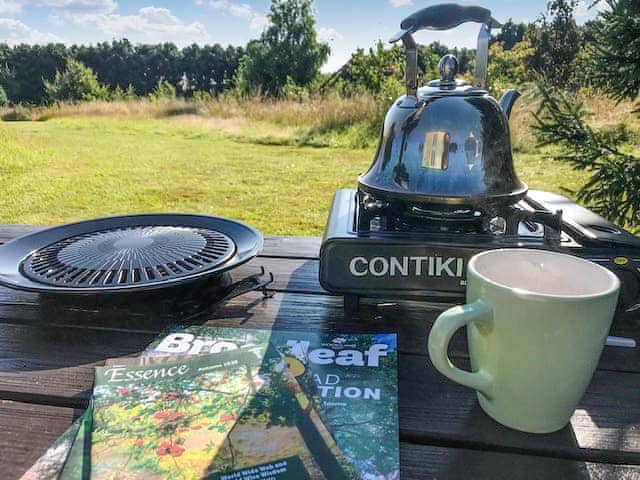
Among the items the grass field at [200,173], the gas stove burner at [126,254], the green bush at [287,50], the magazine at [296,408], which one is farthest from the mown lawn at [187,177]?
the green bush at [287,50]

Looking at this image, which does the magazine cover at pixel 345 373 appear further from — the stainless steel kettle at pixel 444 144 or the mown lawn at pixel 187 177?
the mown lawn at pixel 187 177

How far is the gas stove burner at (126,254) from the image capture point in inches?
22.2

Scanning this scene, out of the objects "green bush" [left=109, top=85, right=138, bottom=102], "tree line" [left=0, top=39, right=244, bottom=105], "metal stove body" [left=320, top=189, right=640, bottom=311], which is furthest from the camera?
"tree line" [left=0, top=39, right=244, bottom=105]

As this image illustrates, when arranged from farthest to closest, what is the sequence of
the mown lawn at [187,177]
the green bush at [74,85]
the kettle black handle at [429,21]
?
1. the green bush at [74,85]
2. the mown lawn at [187,177]
3. the kettle black handle at [429,21]

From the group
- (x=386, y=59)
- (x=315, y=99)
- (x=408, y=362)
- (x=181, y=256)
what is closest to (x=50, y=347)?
(x=181, y=256)

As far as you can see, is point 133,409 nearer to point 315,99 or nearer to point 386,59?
point 315,99

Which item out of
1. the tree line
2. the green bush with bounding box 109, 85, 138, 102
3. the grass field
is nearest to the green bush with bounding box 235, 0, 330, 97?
the green bush with bounding box 109, 85, 138, 102

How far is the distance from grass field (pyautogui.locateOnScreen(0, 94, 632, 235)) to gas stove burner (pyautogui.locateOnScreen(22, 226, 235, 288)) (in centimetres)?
153

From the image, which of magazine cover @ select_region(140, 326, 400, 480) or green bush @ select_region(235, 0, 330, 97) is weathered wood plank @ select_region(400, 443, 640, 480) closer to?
magazine cover @ select_region(140, 326, 400, 480)

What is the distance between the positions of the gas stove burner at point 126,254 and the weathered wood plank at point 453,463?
0.18 m

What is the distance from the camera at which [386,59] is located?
7344 mm

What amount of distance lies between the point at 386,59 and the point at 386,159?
23.6ft

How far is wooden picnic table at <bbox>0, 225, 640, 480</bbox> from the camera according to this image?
0.36 m

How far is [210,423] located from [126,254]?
0.32 metres
